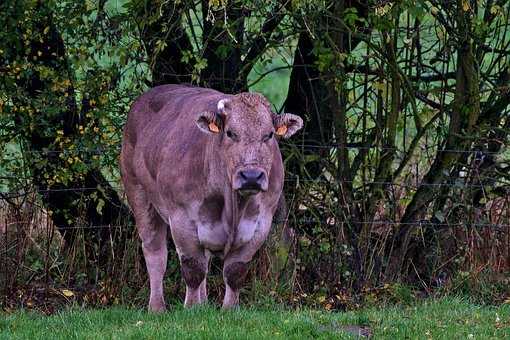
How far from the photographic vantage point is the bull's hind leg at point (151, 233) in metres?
10.3

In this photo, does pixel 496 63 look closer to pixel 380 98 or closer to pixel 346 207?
pixel 380 98

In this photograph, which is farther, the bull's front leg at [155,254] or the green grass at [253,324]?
the bull's front leg at [155,254]

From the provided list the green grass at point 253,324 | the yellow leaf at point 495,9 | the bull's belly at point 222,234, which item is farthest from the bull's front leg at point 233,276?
the yellow leaf at point 495,9

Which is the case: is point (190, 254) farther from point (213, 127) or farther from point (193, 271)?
point (213, 127)

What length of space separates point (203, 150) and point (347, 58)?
1.66m

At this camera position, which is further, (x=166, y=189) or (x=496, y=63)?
(x=496, y=63)

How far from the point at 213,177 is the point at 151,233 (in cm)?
166

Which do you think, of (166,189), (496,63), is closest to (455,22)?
(496,63)

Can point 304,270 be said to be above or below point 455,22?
below

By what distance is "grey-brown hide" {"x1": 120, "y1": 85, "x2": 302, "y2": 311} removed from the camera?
8.65m

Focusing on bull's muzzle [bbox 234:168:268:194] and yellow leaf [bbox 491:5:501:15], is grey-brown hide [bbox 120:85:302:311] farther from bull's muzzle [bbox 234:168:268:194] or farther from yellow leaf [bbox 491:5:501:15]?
yellow leaf [bbox 491:5:501:15]

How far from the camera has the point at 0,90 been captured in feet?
34.7

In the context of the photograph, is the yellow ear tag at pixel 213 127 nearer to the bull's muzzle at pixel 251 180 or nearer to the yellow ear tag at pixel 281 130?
the yellow ear tag at pixel 281 130

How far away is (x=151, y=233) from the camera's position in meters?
10.4
